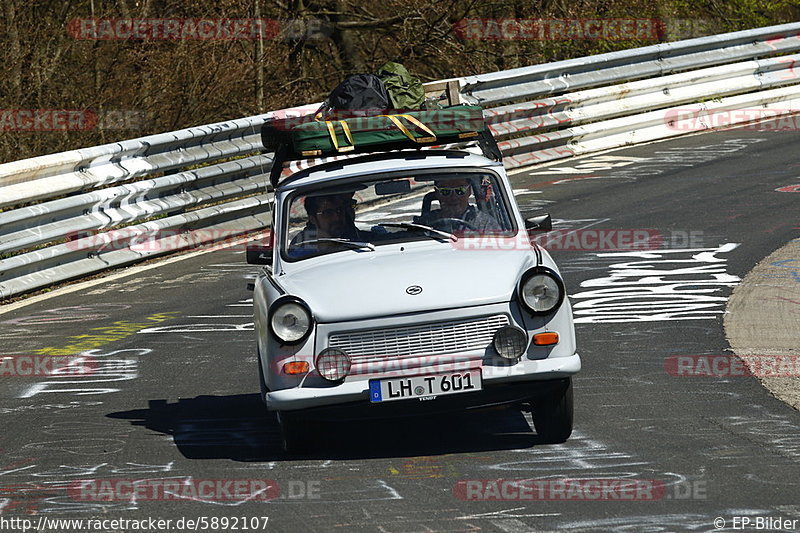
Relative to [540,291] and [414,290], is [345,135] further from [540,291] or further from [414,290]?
[540,291]

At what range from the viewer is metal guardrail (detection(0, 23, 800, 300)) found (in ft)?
41.4

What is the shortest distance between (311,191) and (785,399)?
9.85 ft

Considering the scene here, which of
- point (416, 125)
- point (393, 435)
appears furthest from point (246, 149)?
point (393, 435)

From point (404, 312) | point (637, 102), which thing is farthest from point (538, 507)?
point (637, 102)

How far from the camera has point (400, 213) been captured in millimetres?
7867

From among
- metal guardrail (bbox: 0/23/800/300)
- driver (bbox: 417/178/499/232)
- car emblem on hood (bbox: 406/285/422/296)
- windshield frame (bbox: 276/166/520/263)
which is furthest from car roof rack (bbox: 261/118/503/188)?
metal guardrail (bbox: 0/23/800/300)

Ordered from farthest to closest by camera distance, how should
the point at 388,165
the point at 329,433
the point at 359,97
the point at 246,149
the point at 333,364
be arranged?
the point at 246,149 → the point at 359,97 → the point at 388,165 → the point at 329,433 → the point at 333,364

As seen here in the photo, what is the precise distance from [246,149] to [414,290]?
28.8 ft

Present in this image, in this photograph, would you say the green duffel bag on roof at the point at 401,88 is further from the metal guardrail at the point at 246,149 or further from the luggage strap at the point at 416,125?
the metal guardrail at the point at 246,149

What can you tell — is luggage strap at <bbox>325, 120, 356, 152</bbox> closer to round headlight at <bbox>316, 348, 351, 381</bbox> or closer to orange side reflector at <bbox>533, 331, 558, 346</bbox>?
round headlight at <bbox>316, 348, 351, 381</bbox>

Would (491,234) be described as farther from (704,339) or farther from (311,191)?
(704,339)

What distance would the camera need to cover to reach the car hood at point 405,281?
22.0 ft

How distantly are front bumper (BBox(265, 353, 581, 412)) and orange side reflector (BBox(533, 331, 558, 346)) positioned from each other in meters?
0.09

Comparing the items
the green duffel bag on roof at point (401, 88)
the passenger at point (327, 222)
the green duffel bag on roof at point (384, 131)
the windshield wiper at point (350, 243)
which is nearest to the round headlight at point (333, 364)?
the windshield wiper at point (350, 243)
